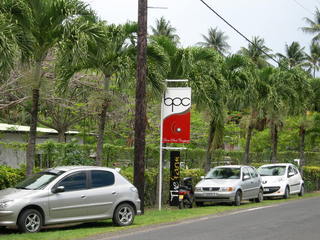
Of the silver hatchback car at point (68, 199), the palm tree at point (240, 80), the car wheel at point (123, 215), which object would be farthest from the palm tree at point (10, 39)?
the palm tree at point (240, 80)

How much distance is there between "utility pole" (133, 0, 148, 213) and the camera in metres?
17.2

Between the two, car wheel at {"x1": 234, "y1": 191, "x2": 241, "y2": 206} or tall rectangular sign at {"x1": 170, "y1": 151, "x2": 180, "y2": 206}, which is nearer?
car wheel at {"x1": 234, "y1": 191, "x2": 241, "y2": 206}

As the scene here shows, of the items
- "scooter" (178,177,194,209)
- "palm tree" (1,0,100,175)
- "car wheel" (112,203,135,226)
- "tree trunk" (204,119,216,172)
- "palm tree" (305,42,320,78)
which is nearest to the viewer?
"car wheel" (112,203,135,226)

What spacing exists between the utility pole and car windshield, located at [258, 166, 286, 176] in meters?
10.7

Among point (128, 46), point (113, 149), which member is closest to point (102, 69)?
point (128, 46)

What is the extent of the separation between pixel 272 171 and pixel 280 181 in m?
1.13

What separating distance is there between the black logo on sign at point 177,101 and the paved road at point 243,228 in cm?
426

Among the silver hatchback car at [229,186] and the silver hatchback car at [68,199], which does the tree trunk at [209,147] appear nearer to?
the silver hatchback car at [229,186]

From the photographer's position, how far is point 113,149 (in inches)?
875

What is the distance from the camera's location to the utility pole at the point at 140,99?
17219 millimetres

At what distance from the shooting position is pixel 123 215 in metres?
14.2

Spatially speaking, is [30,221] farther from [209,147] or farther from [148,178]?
[209,147]

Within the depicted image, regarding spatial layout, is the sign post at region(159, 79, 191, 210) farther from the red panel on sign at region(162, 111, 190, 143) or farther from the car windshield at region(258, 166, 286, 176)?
the car windshield at region(258, 166, 286, 176)

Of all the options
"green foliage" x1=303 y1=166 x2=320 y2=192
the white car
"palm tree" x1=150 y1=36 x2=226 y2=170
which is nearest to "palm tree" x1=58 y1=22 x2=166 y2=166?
"palm tree" x1=150 y1=36 x2=226 y2=170
